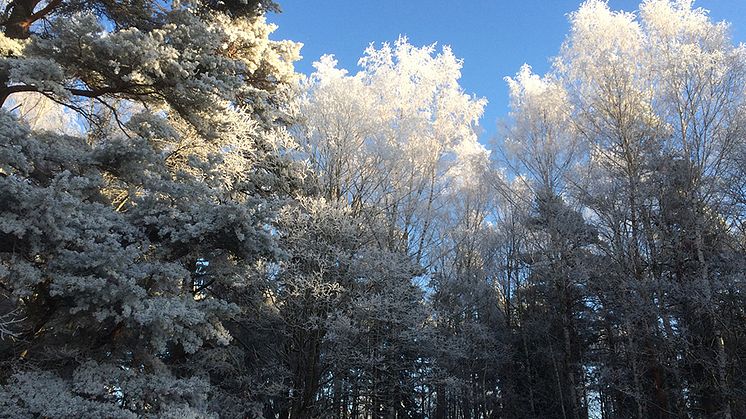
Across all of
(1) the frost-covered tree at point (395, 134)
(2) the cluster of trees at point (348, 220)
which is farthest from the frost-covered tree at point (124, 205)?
(1) the frost-covered tree at point (395, 134)

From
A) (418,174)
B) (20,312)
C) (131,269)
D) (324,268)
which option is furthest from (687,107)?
(20,312)

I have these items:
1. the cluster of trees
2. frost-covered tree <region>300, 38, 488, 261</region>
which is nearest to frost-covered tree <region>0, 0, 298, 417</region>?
the cluster of trees

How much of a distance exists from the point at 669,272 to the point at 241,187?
9.38 metres

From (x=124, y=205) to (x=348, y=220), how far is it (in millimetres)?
4085

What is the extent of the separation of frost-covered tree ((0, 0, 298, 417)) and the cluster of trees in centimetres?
3

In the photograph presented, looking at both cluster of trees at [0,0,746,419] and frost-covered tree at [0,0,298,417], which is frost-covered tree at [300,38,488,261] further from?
frost-covered tree at [0,0,298,417]

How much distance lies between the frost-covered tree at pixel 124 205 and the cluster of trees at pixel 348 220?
34 millimetres

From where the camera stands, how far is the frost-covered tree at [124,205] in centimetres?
473

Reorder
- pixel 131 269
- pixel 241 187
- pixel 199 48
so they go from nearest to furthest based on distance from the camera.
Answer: pixel 131 269 → pixel 199 48 → pixel 241 187

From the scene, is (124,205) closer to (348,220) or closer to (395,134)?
(348,220)

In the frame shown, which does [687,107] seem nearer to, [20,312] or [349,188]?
[349,188]

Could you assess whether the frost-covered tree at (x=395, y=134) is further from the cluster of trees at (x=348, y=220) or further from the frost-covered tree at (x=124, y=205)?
the frost-covered tree at (x=124, y=205)

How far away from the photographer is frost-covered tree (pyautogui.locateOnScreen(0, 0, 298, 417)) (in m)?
4.73

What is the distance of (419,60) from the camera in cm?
1400
